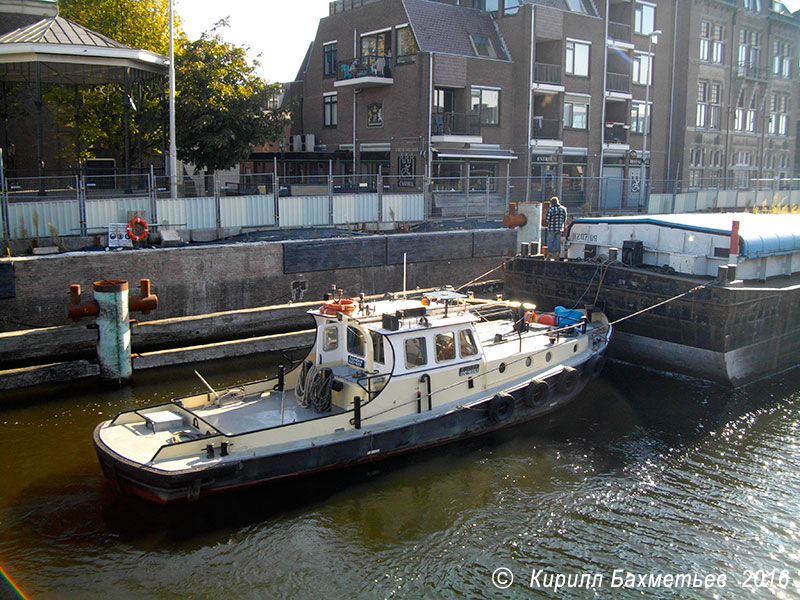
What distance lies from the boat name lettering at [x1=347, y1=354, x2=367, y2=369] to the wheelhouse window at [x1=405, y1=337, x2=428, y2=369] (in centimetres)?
86

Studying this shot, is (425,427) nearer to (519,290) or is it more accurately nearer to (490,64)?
(519,290)

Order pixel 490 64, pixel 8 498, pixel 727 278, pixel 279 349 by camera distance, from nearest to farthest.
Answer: pixel 8 498
pixel 727 278
pixel 279 349
pixel 490 64

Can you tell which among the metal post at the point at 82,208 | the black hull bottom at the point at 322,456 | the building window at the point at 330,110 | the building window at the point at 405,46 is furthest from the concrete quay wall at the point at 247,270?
the building window at the point at 330,110

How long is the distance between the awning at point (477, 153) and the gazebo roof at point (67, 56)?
548 inches

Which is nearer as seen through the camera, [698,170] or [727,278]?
[727,278]

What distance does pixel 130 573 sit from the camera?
31.6 feet

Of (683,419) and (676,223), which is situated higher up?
(676,223)

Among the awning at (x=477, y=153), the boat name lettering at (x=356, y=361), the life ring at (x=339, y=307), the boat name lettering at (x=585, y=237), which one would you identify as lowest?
the boat name lettering at (x=356, y=361)

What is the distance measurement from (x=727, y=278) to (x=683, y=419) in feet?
13.0

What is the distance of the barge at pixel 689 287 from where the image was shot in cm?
1723

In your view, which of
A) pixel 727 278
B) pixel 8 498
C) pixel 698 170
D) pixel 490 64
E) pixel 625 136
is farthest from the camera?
pixel 698 170

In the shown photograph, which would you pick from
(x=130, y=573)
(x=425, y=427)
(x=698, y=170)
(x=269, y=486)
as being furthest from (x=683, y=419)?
(x=698, y=170)

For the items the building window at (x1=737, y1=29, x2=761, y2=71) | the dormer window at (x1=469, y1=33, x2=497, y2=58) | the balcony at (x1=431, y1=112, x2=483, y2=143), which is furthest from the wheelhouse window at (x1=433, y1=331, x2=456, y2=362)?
the building window at (x1=737, y1=29, x2=761, y2=71)

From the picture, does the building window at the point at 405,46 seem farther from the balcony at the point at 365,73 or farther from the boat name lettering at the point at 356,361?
the boat name lettering at the point at 356,361
